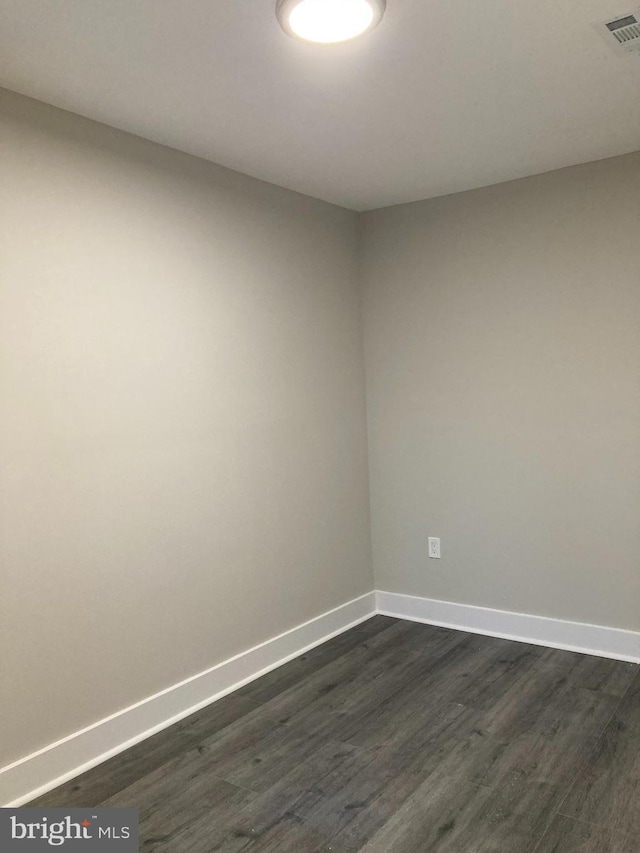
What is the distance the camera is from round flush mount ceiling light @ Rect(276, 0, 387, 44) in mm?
1841

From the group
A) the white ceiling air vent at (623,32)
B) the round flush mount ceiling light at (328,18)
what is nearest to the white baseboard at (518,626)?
the white ceiling air vent at (623,32)

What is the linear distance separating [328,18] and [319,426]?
211 cm

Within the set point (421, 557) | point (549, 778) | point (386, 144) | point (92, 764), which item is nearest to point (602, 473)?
point (421, 557)

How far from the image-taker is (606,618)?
3338mm

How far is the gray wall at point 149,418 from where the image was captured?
2.36 meters

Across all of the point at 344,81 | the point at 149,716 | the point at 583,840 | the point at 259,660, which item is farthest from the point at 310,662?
the point at 344,81

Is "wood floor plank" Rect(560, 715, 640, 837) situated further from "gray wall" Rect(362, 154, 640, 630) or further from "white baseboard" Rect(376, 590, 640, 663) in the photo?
"gray wall" Rect(362, 154, 640, 630)

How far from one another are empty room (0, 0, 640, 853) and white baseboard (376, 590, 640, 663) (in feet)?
0.05

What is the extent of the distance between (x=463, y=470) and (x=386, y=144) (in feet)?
5.60

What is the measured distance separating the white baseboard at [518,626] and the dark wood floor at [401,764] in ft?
0.35

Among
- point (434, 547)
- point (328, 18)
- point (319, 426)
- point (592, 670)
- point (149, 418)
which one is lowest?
point (592, 670)

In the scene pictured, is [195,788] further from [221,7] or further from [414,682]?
[221,7]

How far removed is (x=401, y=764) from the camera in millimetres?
2457

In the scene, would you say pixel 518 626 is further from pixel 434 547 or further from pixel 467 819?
pixel 467 819
